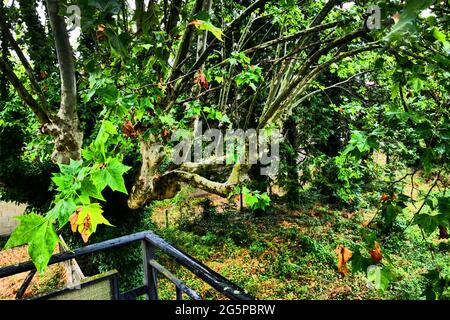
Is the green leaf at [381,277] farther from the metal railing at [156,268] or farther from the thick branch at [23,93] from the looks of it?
the thick branch at [23,93]

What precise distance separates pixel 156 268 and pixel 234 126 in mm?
6028

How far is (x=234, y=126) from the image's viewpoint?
26.0 ft

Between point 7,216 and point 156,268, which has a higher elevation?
point 156,268

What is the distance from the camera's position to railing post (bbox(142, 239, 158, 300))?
223 centimetres

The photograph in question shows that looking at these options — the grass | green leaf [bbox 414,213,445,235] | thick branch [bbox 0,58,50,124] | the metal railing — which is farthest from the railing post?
the grass

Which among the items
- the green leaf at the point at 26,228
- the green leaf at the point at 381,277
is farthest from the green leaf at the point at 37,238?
the green leaf at the point at 381,277

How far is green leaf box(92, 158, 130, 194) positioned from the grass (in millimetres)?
7182

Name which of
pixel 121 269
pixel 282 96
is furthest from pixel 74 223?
pixel 121 269

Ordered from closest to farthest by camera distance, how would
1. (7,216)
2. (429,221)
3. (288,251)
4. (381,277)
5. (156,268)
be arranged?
(381,277)
(429,221)
(156,268)
(288,251)
(7,216)

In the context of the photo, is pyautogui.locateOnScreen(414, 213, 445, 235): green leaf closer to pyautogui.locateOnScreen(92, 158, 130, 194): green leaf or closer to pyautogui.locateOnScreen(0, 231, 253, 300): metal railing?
pyautogui.locateOnScreen(0, 231, 253, 300): metal railing

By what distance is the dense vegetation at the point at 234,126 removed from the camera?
1711 millimetres

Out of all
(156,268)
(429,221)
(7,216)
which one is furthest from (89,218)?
(7,216)

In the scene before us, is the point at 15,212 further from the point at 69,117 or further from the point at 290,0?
the point at 290,0

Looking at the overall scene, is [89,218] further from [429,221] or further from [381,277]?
[429,221]
